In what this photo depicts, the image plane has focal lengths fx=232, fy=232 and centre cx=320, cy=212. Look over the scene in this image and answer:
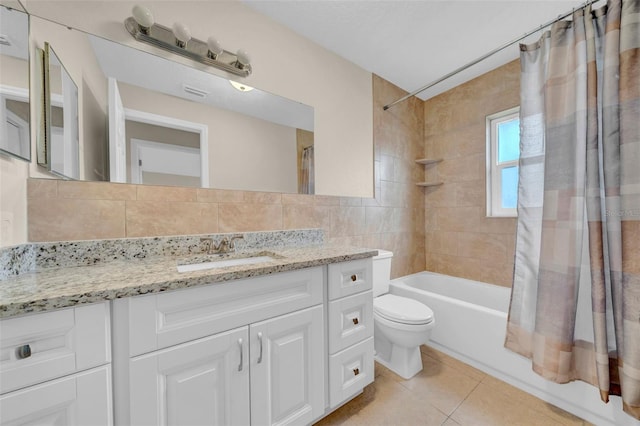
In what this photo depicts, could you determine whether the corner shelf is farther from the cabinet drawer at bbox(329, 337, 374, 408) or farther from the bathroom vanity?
the cabinet drawer at bbox(329, 337, 374, 408)

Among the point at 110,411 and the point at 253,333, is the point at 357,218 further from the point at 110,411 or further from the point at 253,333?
the point at 110,411

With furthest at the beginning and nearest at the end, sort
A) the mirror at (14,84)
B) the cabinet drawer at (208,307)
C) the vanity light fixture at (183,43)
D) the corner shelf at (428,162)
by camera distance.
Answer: the corner shelf at (428,162), the vanity light fixture at (183,43), the mirror at (14,84), the cabinet drawer at (208,307)

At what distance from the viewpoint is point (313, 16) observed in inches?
62.4

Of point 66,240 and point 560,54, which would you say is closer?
point 66,240

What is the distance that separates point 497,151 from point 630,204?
4.34ft

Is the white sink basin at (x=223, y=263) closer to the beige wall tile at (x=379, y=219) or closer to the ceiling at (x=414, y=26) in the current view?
the beige wall tile at (x=379, y=219)

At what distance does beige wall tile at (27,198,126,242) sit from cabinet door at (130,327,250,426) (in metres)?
0.71

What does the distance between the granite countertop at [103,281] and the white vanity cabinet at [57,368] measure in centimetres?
4

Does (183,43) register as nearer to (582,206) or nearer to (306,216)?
(306,216)

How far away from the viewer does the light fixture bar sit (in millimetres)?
1173

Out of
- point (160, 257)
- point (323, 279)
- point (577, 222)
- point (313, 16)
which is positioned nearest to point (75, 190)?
point (160, 257)

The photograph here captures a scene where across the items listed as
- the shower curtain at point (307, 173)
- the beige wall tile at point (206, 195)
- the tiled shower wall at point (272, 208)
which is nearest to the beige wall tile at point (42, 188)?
the tiled shower wall at point (272, 208)

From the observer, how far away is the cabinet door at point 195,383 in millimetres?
726

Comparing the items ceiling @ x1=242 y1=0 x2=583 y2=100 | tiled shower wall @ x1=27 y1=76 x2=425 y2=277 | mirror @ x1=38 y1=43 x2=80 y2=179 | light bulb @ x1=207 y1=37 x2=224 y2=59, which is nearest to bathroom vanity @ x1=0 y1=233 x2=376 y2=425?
tiled shower wall @ x1=27 y1=76 x2=425 y2=277
